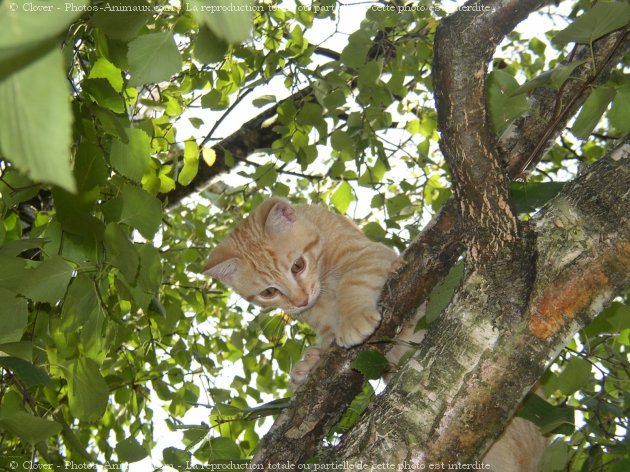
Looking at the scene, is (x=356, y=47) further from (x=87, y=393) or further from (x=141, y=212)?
(x=87, y=393)

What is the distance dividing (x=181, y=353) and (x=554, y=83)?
2658mm

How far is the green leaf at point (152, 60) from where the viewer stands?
1.21 meters

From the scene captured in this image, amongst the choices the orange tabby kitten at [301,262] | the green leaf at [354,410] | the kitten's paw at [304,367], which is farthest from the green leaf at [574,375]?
the kitten's paw at [304,367]

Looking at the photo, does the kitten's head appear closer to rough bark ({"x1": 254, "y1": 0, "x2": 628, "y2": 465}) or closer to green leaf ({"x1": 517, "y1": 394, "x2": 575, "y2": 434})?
rough bark ({"x1": 254, "y1": 0, "x2": 628, "y2": 465})

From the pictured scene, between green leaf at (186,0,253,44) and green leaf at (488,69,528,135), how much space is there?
873mm

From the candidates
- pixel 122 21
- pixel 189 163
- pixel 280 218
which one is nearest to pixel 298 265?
pixel 280 218

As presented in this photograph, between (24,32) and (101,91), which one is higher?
(101,91)

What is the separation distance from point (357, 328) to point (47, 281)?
1044 millimetres

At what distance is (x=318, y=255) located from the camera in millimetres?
2961

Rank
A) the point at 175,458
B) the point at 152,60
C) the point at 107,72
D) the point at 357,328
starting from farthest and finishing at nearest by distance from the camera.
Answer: the point at 357,328 < the point at 175,458 < the point at 107,72 < the point at 152,60

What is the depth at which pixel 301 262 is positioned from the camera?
295cm

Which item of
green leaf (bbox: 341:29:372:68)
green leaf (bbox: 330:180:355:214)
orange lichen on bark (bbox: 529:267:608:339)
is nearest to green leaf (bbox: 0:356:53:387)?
orange lichen on bark (bbox: 529:267:608:339)

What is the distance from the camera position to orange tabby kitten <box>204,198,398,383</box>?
279 centimetres

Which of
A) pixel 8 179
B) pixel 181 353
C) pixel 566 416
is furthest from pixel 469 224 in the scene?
pixel 181 353
